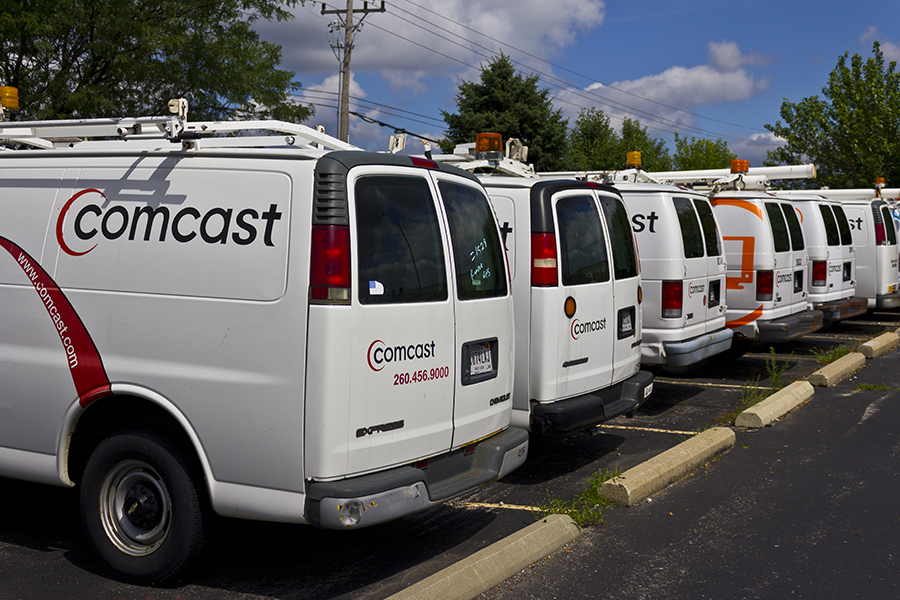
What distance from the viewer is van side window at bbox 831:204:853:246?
48.1ft

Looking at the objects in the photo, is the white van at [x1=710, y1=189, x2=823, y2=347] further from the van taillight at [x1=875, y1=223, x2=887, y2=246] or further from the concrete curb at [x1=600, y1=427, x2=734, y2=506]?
the van taillight at [x1=875, y1=223, x2=887, y2=246]

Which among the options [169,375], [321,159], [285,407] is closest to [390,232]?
[321,159]

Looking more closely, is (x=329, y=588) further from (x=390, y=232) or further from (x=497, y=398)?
(x=390, y=232)

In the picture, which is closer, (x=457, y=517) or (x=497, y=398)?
(x=497, y=398)

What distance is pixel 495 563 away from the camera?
4.62m

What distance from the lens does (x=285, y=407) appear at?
4.17 m

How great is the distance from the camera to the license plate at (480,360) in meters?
4.95

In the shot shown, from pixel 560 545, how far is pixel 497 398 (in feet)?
3.25

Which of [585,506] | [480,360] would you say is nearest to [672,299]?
[585,506]

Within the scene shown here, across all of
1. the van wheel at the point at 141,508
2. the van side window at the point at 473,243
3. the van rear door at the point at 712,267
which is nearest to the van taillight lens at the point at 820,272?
the van rear door at the point at 712,267

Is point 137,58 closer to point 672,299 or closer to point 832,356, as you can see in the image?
point 672,299

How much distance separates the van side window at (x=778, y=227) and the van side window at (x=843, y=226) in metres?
3.38

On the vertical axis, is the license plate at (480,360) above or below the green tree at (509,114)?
below

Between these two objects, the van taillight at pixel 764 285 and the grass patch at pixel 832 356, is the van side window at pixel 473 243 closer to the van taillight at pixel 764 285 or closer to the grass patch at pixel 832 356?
the van taillight at pixel 764 285
